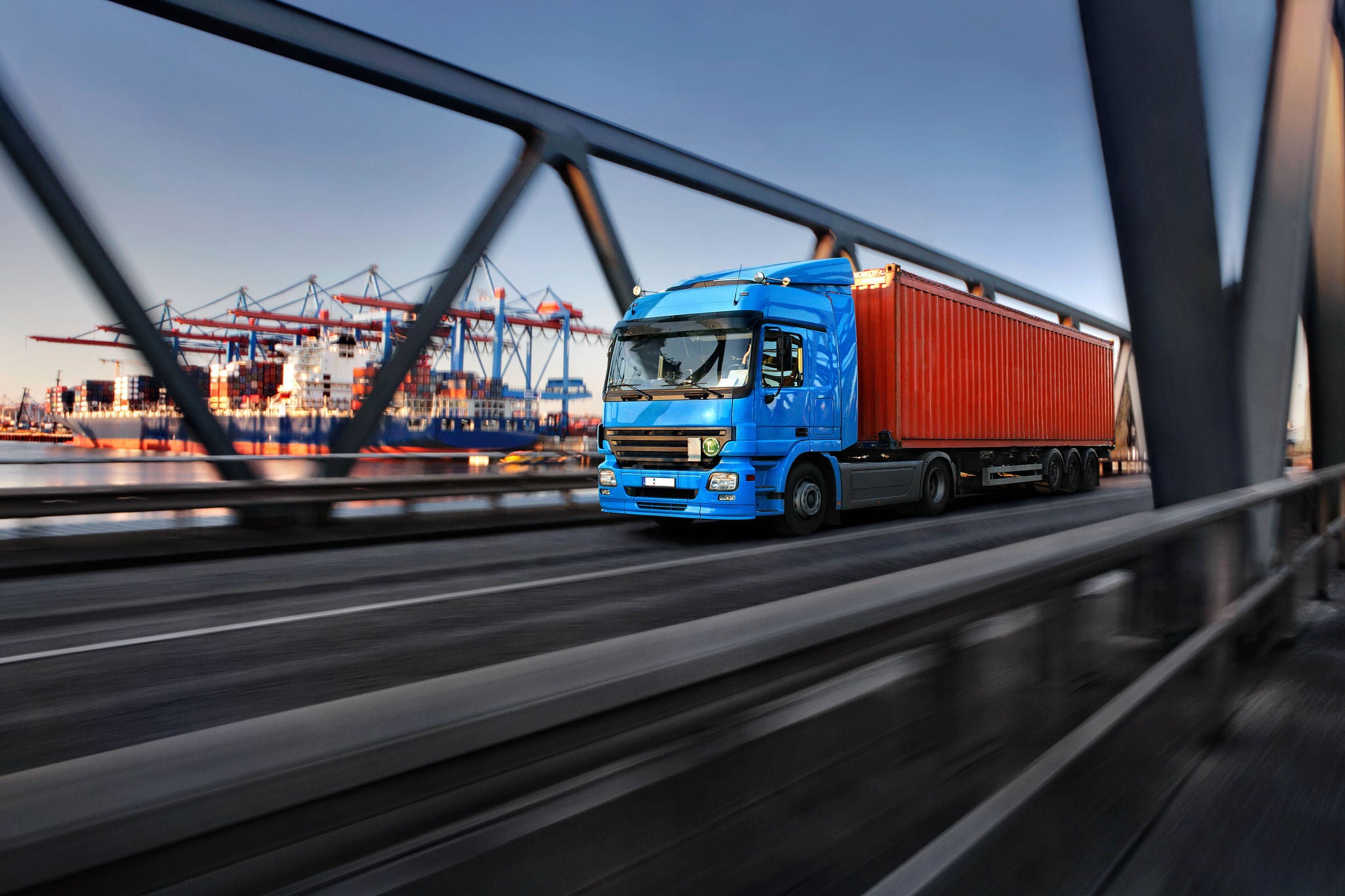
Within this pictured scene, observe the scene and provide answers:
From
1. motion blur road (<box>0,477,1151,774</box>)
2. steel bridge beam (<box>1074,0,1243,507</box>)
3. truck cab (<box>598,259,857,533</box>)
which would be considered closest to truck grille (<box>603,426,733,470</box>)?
truck cab (<box>598,259,857,533</box>)

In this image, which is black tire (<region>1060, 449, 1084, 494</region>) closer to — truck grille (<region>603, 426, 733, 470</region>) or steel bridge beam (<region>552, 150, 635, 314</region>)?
steel bridge beam (<region>552, 150, 635, 314</region>)

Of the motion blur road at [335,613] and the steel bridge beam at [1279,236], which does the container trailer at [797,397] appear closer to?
the motion blur road at [335,613]

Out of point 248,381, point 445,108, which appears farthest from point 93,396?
point 445,108

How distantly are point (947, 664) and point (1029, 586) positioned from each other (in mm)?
420

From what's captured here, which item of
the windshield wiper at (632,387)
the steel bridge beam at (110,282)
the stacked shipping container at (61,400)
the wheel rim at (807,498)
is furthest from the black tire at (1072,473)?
the stacked shipping container at (61,400)

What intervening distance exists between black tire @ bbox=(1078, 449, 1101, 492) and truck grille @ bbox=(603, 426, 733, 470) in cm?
1316

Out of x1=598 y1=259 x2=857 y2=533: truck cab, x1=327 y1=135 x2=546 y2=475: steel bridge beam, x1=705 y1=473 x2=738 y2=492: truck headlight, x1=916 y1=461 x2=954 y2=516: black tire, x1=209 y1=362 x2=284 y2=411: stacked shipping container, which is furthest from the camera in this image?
x1=209 y1=362 x2=284 y2=411: stacked shipping container

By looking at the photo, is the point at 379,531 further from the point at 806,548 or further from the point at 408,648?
the point at 408,648

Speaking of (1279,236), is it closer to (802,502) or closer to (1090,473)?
(802,502)

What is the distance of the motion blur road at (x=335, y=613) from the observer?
3965 millimetres

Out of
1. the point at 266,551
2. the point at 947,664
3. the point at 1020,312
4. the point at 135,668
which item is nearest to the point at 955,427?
the point at 1020,312

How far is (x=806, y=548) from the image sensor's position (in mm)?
9633

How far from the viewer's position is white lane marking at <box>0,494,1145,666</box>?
493 cm

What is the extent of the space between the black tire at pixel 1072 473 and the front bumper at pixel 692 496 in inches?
463
